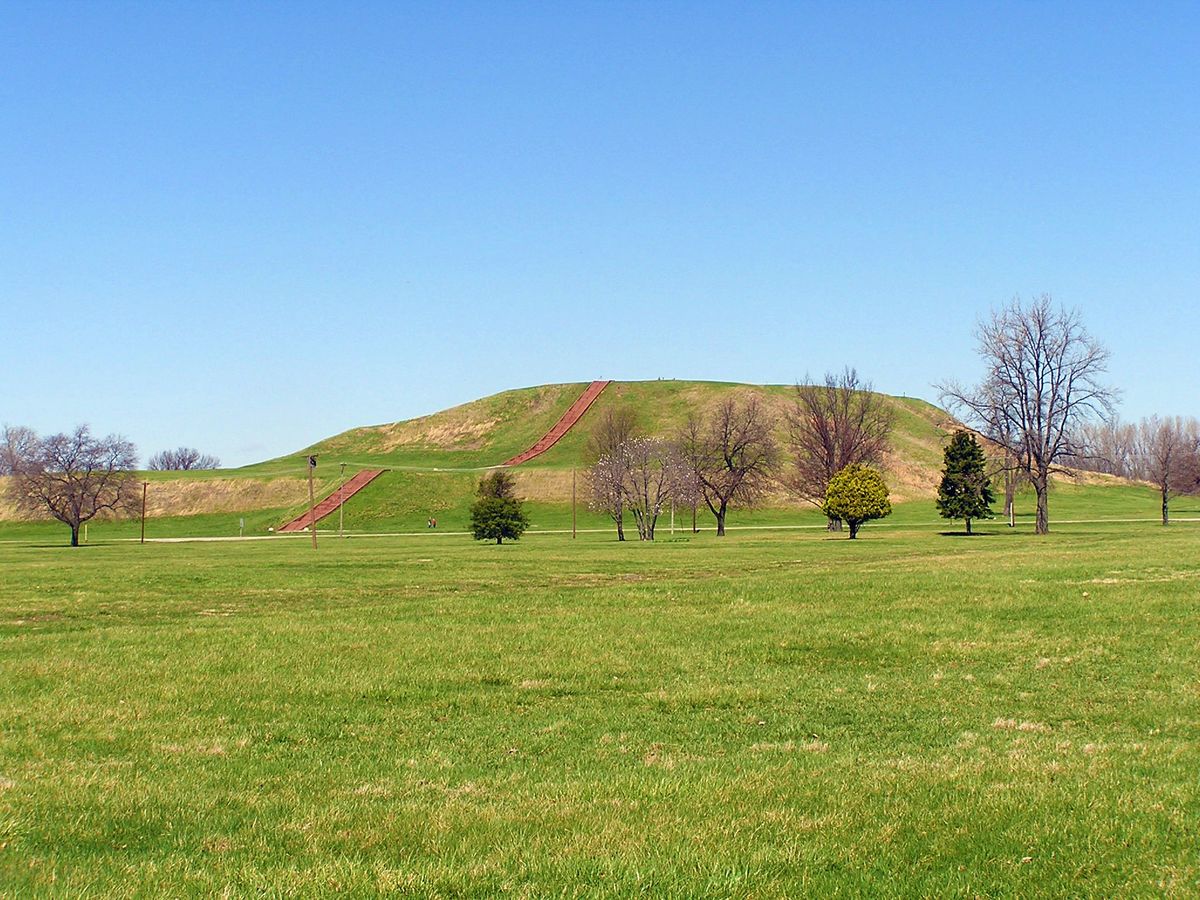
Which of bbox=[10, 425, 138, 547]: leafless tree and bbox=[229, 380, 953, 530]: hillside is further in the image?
bbox=[229, 380, 953, 530]: hillside

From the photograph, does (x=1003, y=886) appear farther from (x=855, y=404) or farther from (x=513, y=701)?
(x=855, y=404)

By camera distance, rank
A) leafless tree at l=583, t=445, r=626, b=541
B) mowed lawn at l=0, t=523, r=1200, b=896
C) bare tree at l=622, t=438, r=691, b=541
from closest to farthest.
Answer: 1. mowed lawn at l=0, t=523, r=1200, b=896
2. bare tree at l=622, t=438, r=691, b=541
3. leafless tree at l=583, t=445, r=626, b=541

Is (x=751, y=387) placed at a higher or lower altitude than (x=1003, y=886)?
higher

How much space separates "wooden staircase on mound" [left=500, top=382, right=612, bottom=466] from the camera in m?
166

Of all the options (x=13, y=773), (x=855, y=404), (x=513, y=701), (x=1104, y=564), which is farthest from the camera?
(x=855, y=404)

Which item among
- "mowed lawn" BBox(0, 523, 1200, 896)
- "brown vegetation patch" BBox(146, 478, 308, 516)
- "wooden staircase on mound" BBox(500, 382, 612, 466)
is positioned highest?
"wooden staircase on mound" BBox(500, 382, 612, 466)

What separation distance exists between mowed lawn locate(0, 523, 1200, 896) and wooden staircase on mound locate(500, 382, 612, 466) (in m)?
135

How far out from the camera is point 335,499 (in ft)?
462

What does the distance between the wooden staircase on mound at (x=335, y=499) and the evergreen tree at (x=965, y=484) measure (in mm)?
67190

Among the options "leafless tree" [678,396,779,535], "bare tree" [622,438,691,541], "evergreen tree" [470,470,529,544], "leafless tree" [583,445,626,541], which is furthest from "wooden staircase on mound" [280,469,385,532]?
"leafless tree" [678,396,779,535]

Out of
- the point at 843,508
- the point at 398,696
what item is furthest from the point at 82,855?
the point at 843,508

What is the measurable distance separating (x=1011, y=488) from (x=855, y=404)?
3503 cm

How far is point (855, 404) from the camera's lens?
121500 millimetres

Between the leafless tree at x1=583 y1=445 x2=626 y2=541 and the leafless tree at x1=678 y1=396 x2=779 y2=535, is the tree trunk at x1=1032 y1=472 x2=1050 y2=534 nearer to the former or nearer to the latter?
the leafless tree at x1=678 y1=396 x2=779 y2=535
